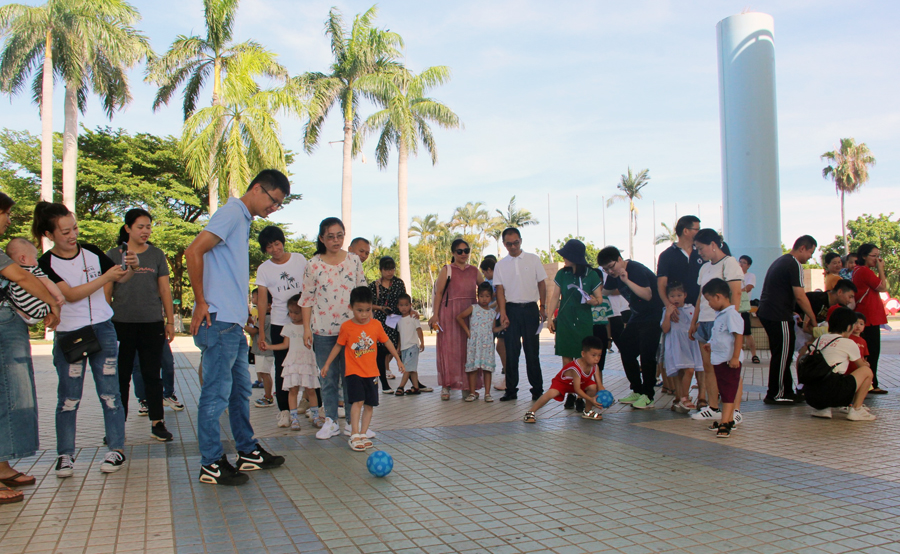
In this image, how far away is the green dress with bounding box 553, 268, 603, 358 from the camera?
280 inches

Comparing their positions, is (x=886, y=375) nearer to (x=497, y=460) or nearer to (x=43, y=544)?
(x=497, y=460)

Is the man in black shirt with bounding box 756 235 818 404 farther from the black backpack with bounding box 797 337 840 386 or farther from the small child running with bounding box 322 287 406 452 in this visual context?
the small child running with bounding box 322 287 406 452

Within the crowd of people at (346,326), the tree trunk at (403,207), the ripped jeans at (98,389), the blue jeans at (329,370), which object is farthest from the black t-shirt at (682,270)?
the tree trunk at (403,207)

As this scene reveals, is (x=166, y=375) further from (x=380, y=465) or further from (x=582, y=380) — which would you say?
(x=582, y=380)

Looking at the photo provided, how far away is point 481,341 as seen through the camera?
25.9 ft

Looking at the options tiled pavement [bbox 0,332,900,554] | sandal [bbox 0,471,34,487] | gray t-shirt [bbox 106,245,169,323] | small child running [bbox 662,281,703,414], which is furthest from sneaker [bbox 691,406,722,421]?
sandal [bbox 0,471,34,487]

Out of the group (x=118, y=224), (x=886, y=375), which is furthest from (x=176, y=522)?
(x=118, y=224)

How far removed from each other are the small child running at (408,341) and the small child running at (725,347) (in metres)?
3.98

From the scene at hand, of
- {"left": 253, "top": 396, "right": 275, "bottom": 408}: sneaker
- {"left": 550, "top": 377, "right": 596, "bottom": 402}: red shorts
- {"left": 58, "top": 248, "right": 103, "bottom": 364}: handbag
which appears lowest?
{"left": 253, "top": 396, "right": 275, "bottom": 408}: sneaker

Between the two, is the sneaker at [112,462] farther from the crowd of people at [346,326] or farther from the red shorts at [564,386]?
the red shorts at [564,386]

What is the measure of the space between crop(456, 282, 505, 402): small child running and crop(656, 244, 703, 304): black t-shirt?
2.08 m

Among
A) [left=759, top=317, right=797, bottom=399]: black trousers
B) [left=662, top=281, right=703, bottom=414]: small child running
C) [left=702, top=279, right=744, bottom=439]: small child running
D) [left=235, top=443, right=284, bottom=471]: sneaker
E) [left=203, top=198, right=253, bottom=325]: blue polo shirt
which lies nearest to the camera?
[left=203, top=198, right=253, bottom=325]: blue polo shirt

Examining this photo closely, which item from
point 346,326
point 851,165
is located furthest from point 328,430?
point 851,165

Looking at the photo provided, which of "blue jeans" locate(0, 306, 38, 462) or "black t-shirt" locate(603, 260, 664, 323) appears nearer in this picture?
"blue jeans" locate(0, 306, 38, 462)
